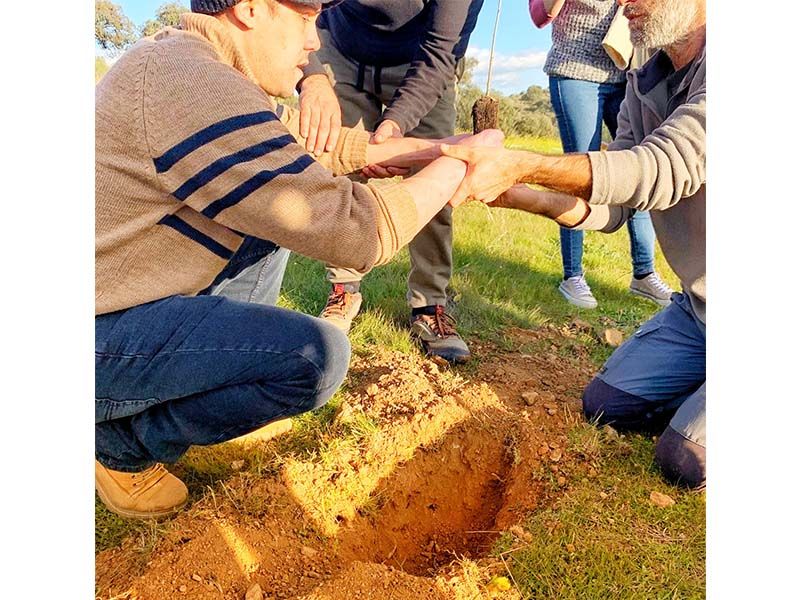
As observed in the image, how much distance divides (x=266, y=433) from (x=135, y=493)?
556 mm

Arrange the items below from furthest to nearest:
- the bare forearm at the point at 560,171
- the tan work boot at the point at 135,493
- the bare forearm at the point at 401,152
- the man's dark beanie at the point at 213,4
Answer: the bare forearm at the point at 401,152, the bare forearm at the point at 560,171, the tan work boot at the point at 135,493, the man's dark beanie at the point at 213,4

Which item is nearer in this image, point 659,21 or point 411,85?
point 659,21

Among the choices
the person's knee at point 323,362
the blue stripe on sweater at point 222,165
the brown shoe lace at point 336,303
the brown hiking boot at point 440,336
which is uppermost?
the blue stripe on sweater at point 222,165

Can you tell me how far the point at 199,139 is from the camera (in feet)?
5.04

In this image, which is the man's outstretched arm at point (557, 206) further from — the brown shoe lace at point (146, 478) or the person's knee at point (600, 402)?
the brown shoe lace at point (146, 478)

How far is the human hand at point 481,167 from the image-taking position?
216cm

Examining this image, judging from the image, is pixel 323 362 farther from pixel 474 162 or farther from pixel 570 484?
pixel 570 484

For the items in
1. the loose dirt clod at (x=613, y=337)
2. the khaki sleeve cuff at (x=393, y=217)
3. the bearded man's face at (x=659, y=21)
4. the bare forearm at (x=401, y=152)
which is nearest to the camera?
the khaki sleeve cuff at (x=393, y=217)

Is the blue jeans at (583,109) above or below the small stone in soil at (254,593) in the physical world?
above

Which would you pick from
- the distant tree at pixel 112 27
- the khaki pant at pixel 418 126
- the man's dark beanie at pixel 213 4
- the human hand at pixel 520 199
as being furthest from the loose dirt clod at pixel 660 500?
the distant tree at pixel 112 27

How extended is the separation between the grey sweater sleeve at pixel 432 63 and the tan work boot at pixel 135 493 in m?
1.79

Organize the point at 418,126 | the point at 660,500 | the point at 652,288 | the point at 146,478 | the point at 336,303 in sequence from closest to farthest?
the point at 146,478 → the point at 660,500 → the point at 418,126 → the point at 336,303 → the point at 652,288

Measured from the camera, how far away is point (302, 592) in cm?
188

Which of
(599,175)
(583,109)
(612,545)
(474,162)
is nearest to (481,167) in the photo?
(474,162)
